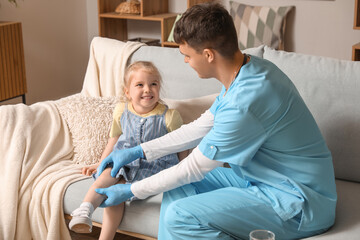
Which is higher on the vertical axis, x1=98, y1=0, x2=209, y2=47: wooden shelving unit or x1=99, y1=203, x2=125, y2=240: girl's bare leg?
x1=98, y1=0, x2=209, y2=47: wooden shelving unit

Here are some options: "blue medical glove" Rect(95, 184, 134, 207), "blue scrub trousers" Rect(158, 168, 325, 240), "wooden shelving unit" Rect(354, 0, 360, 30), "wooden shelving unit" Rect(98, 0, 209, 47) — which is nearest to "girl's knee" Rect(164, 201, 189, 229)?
"blue scrub trousers" Rect(158, 168, 325, 240)

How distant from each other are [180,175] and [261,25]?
2.36 meters

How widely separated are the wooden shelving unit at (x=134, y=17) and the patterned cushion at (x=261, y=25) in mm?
414

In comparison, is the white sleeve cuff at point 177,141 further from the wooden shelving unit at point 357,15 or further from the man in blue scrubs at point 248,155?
the wooden shelving unit at point 357,15

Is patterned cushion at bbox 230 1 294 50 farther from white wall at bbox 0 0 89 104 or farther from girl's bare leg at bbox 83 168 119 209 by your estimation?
girl's bare leg at bbox 83 168 119 209

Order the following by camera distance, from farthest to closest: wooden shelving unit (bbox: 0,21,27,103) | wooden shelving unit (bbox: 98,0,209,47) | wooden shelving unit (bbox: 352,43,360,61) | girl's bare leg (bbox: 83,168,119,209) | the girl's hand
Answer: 1. wooden shelving unit (bbox: 98,0,209,47)
2. wooden shelving unit (bbox: 0,21,27,103)
3. wooden shelving unit (bbox: 352,43,360,61)
4. the girl's hand
5. girl's bare leg (bbox: 83,168,119,209)

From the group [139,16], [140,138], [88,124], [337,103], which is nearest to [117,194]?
[140,138]

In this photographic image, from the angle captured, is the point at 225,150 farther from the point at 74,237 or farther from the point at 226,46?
the point at 74,237

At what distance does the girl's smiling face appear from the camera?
208cm

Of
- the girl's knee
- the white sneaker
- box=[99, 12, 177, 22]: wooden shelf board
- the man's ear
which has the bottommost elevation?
the white sneaker

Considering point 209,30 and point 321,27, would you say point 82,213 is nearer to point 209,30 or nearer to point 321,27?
point 209,30

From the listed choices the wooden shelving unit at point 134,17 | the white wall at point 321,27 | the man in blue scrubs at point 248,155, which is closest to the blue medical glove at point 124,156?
the man in blue scrubs at point 248,155

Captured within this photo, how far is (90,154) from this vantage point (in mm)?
2266

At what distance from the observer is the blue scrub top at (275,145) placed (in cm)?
153
